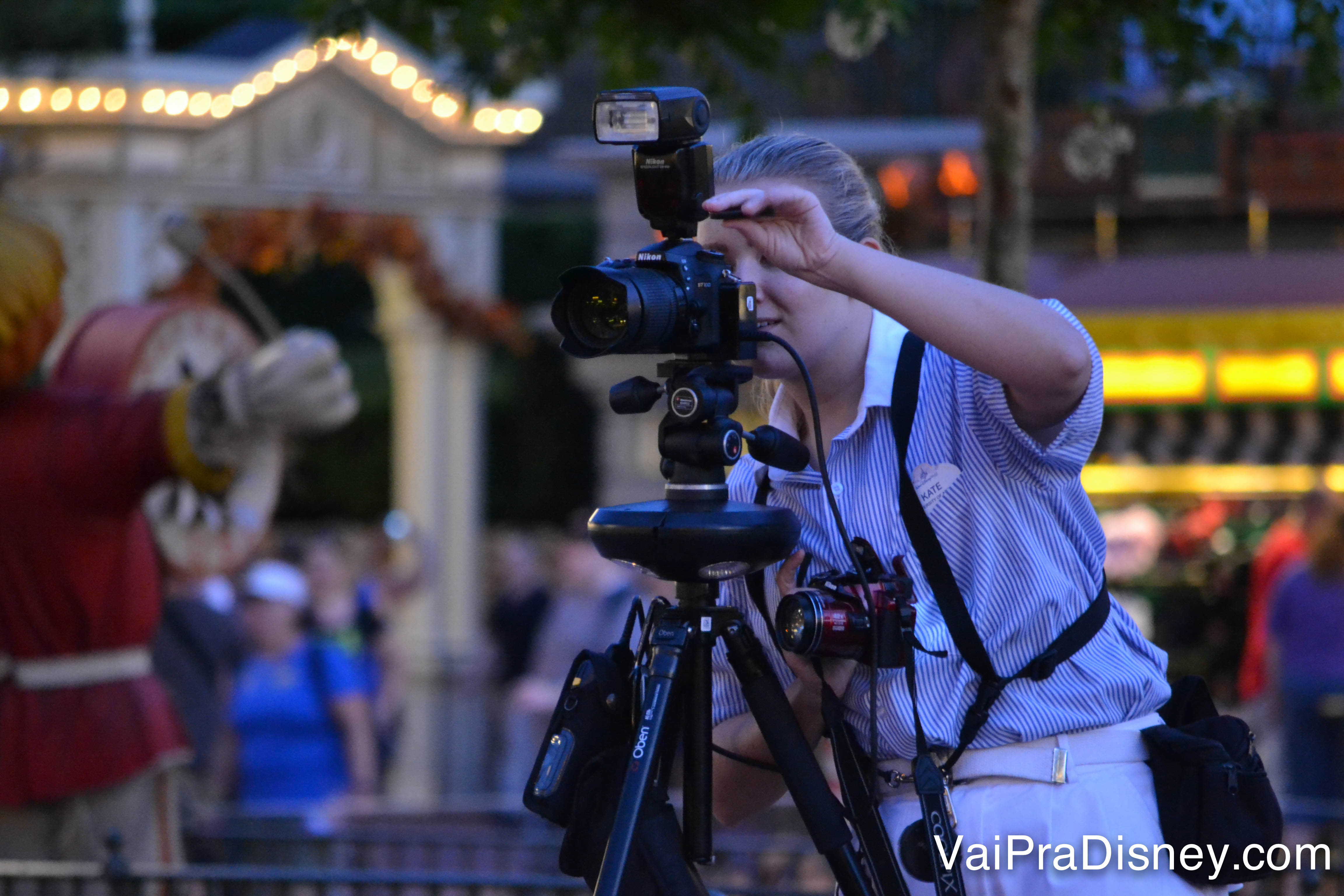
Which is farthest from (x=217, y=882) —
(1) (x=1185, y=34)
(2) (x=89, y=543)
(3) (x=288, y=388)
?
(1) (x=1185, y=34)

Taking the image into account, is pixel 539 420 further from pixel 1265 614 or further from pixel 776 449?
pixel 776 449

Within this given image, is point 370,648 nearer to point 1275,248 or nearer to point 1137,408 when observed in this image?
point 1137,408

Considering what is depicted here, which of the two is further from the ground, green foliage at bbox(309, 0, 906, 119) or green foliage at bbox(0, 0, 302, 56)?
green foliage at bbox(0, 0, 302, 56)

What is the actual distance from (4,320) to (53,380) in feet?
1.17

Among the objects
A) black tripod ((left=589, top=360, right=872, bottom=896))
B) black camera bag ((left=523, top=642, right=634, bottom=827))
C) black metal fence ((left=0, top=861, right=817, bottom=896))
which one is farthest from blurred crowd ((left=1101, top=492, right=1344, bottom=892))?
black camera bag ((left=523, top=642, right=634, bottom=827))

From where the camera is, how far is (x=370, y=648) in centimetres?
725

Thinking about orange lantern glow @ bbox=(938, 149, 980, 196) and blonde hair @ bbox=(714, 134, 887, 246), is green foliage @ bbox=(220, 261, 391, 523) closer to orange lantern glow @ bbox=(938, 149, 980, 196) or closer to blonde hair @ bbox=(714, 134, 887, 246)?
orange lantern glow @ bbox=(938, 149, 980, 196)

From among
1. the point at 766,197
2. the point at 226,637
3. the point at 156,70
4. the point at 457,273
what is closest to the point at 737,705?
the point at 766,197

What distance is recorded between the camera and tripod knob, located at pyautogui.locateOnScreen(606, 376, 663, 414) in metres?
2.00

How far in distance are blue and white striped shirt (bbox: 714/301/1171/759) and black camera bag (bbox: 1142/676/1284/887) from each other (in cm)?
8

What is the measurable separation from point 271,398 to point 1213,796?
2.26m

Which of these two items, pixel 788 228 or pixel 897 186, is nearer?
pixel 788 228

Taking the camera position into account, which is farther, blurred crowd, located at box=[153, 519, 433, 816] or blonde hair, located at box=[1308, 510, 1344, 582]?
blonde hair, located at box=[1308, 510, 1344, 582]

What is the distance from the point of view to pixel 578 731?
6.86 ft
